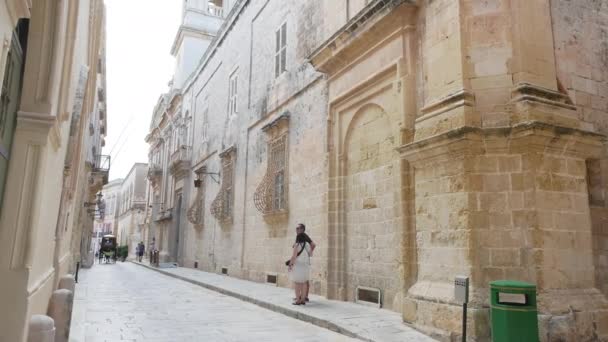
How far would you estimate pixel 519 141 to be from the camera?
5.22 metres

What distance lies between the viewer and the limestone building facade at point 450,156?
5.16m

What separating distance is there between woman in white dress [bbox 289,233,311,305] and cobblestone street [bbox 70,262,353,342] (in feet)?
2.11

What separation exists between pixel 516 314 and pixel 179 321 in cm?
462

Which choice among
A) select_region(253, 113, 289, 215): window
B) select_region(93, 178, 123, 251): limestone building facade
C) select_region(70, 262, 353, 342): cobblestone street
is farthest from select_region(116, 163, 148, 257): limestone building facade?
select_region(70, 262, 353, 342): cobblestone street

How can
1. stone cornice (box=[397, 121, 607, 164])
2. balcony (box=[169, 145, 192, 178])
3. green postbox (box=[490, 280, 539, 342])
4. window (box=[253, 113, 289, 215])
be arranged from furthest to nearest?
1. balcony (box=[169, 145, 192, 178])
2. window (box=[253, 113, 289, 215])
3. stone cornice (box=[397, 121, 607, 164])
4. green postbox (box=[490, 280, 539, 342])

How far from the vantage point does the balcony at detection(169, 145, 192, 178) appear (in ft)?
75.9

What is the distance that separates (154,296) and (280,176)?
4.27 meters

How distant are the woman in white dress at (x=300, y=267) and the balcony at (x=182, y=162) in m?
16.1

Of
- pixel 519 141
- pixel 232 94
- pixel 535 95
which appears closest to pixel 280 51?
pixel 232 94

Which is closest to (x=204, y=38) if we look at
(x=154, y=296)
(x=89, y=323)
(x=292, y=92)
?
(x=292, y=92)

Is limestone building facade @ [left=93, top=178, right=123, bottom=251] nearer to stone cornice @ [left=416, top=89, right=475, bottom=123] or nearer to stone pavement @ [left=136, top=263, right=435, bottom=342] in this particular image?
stone pavement @ [left=136, top=263, right=435, bottom=342]

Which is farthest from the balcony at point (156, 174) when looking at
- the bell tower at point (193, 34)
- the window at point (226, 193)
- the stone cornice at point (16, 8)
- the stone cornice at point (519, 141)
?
the stone cornice at point (16, 8)

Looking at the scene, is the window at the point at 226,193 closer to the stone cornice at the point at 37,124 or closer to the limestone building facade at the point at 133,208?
the stone cornice at the point at 37,124

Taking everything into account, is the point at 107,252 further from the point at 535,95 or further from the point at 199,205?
the point at 535,95
